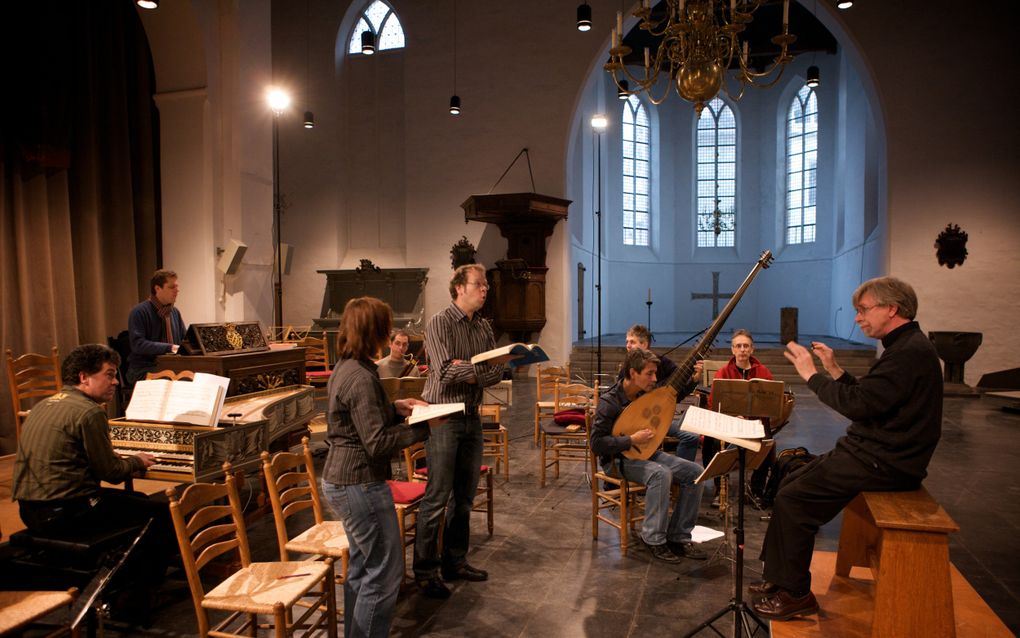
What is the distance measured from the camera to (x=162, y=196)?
7.71 m

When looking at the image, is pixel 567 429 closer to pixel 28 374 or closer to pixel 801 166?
pixel 28 374

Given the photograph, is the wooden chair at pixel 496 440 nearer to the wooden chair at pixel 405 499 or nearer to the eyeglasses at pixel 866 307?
the wooden chair at pixel 405 499

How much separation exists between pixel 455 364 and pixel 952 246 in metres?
11.1

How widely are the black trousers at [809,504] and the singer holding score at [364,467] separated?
1.82 meters

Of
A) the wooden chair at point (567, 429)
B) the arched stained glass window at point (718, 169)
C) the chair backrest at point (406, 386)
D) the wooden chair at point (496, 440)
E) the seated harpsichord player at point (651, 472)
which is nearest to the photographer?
the seated harpsichord player at point (651, 472)

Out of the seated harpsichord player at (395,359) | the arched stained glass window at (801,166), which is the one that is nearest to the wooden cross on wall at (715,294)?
the arched stained glass window at (801,166)

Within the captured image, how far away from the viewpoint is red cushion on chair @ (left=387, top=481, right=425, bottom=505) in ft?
11.5

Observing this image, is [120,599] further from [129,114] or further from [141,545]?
[129,114]

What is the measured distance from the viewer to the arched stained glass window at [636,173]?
17.8m

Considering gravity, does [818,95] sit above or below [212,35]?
above

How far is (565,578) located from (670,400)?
1281mm

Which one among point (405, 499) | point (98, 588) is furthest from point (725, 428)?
point (98, 588)

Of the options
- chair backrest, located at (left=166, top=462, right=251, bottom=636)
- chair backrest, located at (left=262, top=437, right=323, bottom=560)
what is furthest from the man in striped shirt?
chair backrest, located at (left=166, top=462, right=251, bottom=636)

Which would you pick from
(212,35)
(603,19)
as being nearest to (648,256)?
(603,19)
